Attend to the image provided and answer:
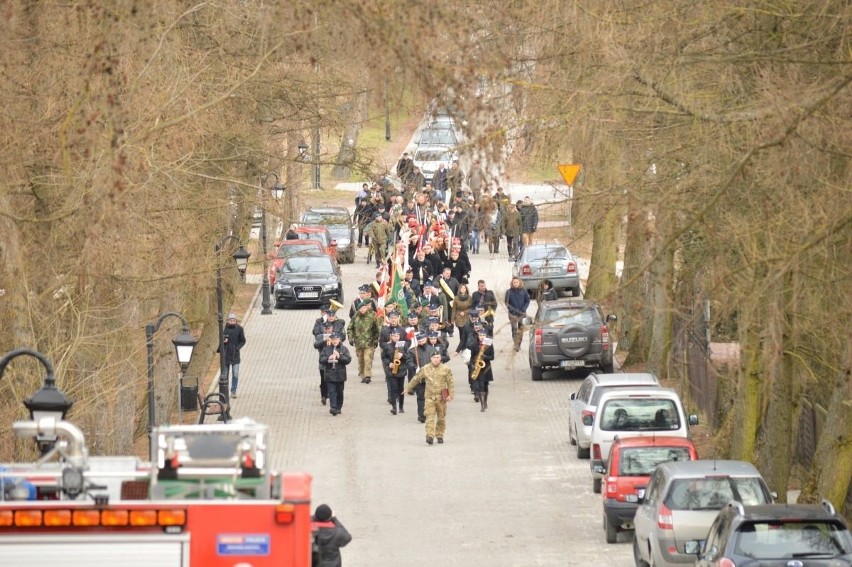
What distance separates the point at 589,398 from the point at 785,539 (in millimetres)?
12079

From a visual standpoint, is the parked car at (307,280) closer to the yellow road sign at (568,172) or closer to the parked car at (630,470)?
the yellow road sign at (568,172)

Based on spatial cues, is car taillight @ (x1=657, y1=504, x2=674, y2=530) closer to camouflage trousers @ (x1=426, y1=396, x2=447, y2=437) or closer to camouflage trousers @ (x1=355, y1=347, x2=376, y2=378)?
camouflage trousers @ (x1=426, y1=396, x2=447, y2=437)

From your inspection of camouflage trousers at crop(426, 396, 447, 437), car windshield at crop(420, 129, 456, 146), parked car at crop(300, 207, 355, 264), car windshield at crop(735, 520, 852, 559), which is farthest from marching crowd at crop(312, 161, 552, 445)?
parked car at crop(300, 207, 355, 264)

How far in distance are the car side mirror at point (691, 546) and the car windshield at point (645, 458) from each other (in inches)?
131

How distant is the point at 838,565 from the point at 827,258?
285cm

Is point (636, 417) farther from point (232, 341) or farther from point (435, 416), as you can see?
point (232, 341)

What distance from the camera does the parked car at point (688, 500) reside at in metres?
18.3

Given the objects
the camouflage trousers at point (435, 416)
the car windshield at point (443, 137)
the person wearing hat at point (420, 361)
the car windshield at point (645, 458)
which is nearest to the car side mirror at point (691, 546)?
the car windshield at point (645, 458)

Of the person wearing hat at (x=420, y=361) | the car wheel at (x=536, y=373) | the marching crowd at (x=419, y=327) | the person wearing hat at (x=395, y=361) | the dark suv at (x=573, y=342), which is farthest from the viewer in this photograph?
the car wheel at (x=536, y=373)

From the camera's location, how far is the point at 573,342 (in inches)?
1339

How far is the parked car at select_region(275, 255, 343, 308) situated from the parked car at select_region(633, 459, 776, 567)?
2661 centimetres

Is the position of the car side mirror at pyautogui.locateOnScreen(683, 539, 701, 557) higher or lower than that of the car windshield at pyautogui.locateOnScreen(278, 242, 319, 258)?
lower

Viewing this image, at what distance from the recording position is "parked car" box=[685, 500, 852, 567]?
15.0m

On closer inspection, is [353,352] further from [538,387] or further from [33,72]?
[33,72]
